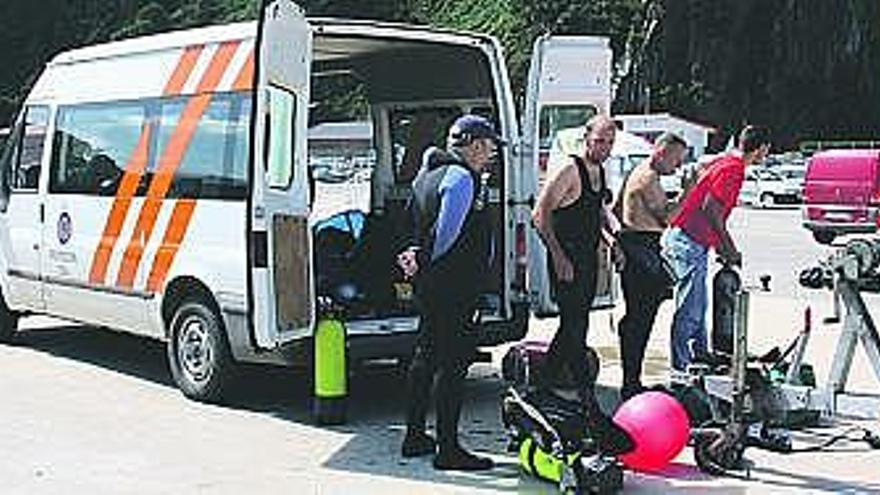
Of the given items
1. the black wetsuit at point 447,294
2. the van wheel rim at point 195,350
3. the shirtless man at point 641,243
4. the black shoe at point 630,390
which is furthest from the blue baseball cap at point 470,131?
the van wheel rim at point 195,350

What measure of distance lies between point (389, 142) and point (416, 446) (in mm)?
4200

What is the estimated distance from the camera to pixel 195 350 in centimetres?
937

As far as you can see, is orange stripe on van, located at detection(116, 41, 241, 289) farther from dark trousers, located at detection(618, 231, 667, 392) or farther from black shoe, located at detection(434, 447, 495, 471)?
black shoe, located at detection(434, 447, 495, 471)

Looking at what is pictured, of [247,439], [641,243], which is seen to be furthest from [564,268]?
[247,439]

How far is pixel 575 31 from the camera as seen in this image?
61.1m

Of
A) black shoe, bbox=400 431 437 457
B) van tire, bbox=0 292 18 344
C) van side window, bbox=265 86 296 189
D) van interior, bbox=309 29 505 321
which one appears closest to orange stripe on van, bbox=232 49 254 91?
van side window, bbox=265 86 296 189

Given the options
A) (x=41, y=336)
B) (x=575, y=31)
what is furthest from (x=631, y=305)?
(x=575, y=31)

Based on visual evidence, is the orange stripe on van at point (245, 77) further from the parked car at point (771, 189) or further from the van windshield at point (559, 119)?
the parked car at point (771, 189)

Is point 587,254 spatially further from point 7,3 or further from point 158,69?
point 7,3

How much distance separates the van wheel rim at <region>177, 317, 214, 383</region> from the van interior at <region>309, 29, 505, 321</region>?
0.81 meters

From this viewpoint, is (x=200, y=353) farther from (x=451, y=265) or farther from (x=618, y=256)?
(x=618, y=256)

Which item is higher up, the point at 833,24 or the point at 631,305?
the point at 833,24

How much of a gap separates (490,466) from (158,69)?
3781 mm

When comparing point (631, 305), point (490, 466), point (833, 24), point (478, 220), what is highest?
point (833, 24)
